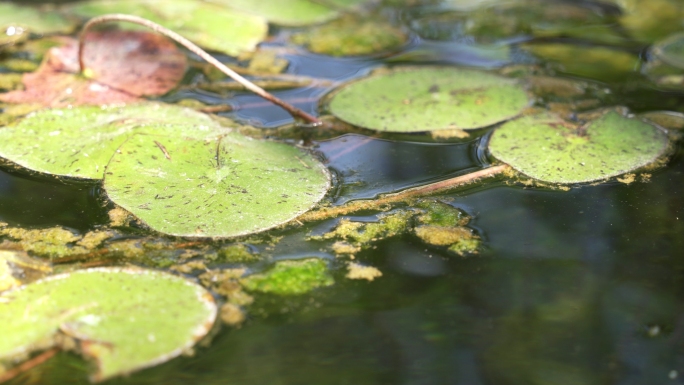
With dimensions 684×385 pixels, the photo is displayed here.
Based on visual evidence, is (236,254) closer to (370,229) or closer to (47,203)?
(370,229)

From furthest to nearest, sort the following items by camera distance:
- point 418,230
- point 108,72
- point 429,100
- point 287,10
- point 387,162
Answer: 1. point 287,10
2. point 108,72
3. point 429,100
4. point 387,162
5. point 418,230

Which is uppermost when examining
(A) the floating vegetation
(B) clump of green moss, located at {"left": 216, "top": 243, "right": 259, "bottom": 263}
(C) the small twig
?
(B) clump of green moss, located at {"left": 216, "top": 243, "right": 259, "bottom": 263}

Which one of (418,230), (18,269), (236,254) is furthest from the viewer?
(418,230)

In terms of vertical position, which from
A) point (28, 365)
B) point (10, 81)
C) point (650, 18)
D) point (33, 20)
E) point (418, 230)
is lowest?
point (28, 365)

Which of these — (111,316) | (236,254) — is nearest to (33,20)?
(236,254)

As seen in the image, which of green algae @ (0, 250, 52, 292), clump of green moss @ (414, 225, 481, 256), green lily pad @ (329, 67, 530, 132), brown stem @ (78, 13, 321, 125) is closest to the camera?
green algae @ (0, 250, 52, 292)

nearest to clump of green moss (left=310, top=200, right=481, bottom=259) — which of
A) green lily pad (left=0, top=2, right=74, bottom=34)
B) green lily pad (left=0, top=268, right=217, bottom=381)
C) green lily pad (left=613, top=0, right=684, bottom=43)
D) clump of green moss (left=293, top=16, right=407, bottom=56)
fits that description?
green lily pad (left=0, top=268, right=217, bottom=381)

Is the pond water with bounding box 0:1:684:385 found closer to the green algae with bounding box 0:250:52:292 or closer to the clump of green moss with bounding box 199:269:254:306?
the clump of green moss with bounding box 199:269:254:306

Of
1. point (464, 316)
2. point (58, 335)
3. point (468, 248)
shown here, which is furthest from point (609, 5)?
point (58, 335)
